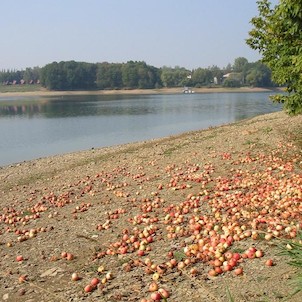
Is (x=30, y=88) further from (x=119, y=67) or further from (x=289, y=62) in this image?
(x=289, y=62)

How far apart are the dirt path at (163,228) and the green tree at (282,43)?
2.13m

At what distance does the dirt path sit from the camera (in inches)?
231

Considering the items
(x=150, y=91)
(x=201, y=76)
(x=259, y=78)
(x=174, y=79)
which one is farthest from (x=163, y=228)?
(x=201, y=76)

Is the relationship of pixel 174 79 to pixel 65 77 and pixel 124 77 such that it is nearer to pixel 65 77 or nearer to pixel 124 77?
pixel 124 77

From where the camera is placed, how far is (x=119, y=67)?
589 ft

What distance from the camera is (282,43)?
12367 millimetres

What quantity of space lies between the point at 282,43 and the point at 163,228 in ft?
24.5

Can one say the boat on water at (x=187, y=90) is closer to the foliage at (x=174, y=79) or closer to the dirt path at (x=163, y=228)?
the foliage at (x=174, y=79)

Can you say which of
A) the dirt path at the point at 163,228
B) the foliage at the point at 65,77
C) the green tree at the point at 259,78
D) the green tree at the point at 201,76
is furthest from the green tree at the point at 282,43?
the green tree at the point at 201,76

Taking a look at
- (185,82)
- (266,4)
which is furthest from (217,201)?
(185,82)

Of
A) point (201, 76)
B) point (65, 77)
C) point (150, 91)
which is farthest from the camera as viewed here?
point (201, 76)

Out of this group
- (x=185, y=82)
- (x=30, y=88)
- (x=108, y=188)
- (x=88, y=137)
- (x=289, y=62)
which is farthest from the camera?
(x=30, y=88)

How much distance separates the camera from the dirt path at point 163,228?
5865 mm

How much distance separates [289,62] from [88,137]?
3406cm
